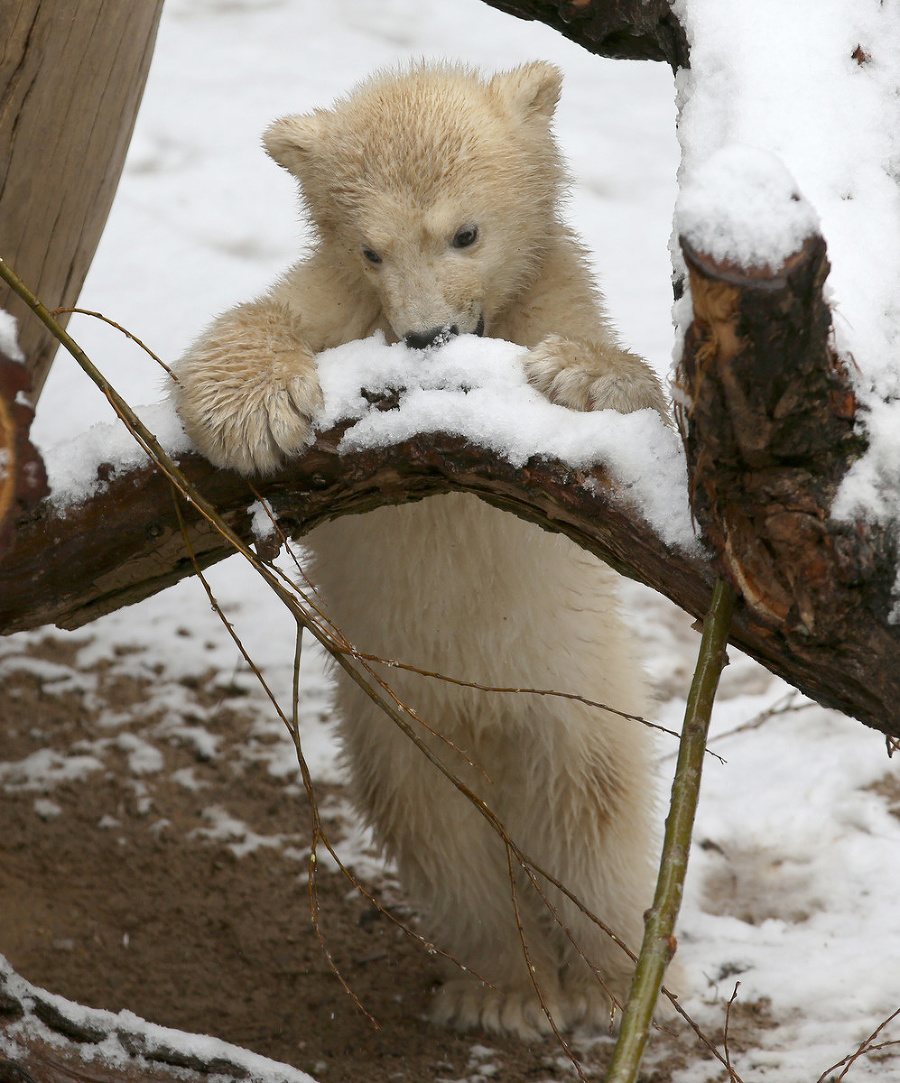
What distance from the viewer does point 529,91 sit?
2.84m

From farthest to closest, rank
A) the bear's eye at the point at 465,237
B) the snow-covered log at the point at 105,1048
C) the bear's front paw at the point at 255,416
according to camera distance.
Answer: the bear's eye at the point at 465,237, the snow-covered log at the point at 105,1048, the bear's front paw at the point at 255,416

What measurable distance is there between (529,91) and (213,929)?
8.91 feet

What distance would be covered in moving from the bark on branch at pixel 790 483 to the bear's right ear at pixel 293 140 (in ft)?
4.91

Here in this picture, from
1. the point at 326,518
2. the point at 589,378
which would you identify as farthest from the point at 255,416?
the point at 589,378

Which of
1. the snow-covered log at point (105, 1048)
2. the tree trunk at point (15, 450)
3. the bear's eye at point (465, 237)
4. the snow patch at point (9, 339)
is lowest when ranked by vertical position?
the snow-covered log at point (105, 1048)

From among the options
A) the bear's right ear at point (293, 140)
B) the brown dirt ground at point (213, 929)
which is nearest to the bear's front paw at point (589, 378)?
the bear's right ear at point (293, 140)

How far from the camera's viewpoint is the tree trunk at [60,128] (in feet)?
9.80

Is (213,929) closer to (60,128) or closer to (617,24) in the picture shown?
(60,128)

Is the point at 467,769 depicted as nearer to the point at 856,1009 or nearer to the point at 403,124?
the point at 856,1009

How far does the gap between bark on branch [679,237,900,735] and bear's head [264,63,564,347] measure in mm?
865

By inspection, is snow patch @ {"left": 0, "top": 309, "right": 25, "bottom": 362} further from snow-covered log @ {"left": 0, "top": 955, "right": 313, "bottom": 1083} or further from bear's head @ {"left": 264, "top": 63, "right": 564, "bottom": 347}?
snow-covered log @ {"left": 0, "top": 955, "right": 313, "bottom": 1083}

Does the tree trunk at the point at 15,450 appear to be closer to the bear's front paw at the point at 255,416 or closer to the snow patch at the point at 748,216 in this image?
the bear's front paw at the point at 255,416

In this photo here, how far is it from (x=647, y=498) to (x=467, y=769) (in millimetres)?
1409

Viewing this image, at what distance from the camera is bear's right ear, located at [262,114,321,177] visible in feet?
9.20
